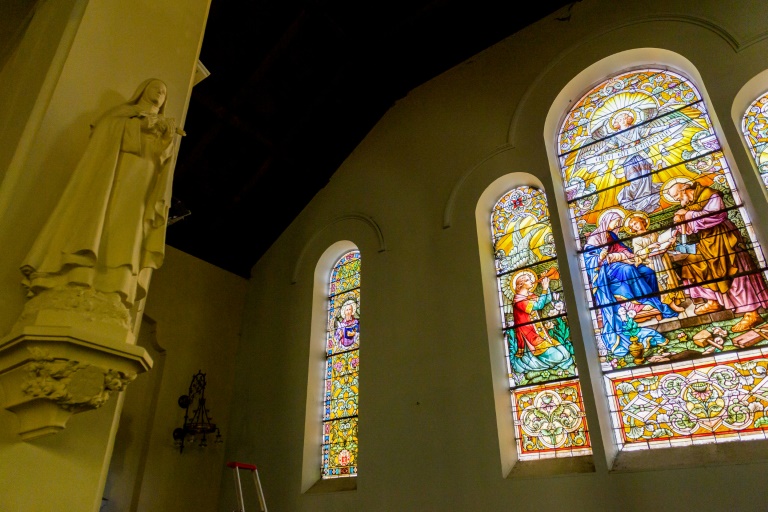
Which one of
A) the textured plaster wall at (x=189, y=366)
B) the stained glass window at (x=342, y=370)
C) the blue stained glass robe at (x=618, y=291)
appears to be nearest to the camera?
the blue stained glass robe at (x=618, y=291)

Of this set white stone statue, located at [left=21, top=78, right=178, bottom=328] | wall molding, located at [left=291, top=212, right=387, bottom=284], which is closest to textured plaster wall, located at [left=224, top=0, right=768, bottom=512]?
wall molding, located at [left=291, top=212, right=387, bottom=284]

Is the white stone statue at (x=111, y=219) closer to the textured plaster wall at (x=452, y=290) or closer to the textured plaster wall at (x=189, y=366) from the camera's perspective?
the textured plaster wall at (x=452, y=290)

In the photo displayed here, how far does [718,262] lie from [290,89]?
13.7ft

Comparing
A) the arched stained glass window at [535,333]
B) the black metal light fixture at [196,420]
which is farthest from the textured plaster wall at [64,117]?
the black metal light fixture at [196,420]

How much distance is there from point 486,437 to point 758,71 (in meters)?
3.27

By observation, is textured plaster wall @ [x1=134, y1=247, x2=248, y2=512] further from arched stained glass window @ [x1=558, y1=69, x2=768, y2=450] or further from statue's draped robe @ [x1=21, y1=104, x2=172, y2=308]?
arched stained glass window @ [x1=558, y1=69, x2=768, y2=450]

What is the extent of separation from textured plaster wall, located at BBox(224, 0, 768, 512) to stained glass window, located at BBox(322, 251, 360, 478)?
260mm

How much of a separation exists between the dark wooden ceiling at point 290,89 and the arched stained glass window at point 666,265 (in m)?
1.39

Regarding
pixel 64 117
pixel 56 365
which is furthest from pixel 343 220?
pixel 56 365

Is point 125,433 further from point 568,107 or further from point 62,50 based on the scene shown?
point 568,107

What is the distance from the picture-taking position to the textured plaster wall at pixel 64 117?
6.26 feet

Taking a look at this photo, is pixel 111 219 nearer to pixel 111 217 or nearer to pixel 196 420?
pixel 111 217

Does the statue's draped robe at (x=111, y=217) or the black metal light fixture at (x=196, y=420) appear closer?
the statue's draped robe at (x=111, y=217)

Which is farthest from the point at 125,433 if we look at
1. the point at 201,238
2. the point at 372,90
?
the point at 372,90
